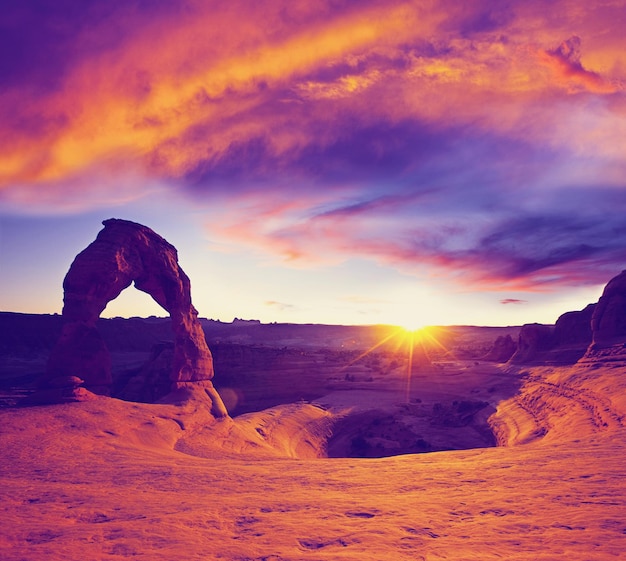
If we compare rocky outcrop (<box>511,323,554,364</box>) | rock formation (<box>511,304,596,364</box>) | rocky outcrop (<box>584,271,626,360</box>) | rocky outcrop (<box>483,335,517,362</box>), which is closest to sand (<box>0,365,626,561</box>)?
rocky outcrop (<box>584,271,626,360</box>)

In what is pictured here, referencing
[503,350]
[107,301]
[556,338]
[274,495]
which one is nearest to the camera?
[274,495]

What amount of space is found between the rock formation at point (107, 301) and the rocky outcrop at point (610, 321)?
99.7 feet

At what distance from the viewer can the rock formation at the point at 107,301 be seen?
20.1 meters

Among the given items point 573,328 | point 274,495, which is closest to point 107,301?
point 274,495

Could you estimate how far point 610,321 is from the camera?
119 feet

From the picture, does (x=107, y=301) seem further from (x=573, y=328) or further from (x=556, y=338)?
(x=573, y=328)

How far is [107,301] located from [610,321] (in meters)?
38.8

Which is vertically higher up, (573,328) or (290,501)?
(573,328)

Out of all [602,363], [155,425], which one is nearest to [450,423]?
[602,363]

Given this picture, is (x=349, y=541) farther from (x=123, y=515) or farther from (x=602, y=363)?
(x=602, y=363)

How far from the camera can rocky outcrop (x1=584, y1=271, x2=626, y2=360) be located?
34219mm

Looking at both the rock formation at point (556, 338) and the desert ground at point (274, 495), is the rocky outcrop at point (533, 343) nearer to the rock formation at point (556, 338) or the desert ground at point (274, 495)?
the rock formation at point (556, 338)

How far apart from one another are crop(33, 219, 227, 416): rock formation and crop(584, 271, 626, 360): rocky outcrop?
30386 millimetres

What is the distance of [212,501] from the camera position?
894 centimetres
